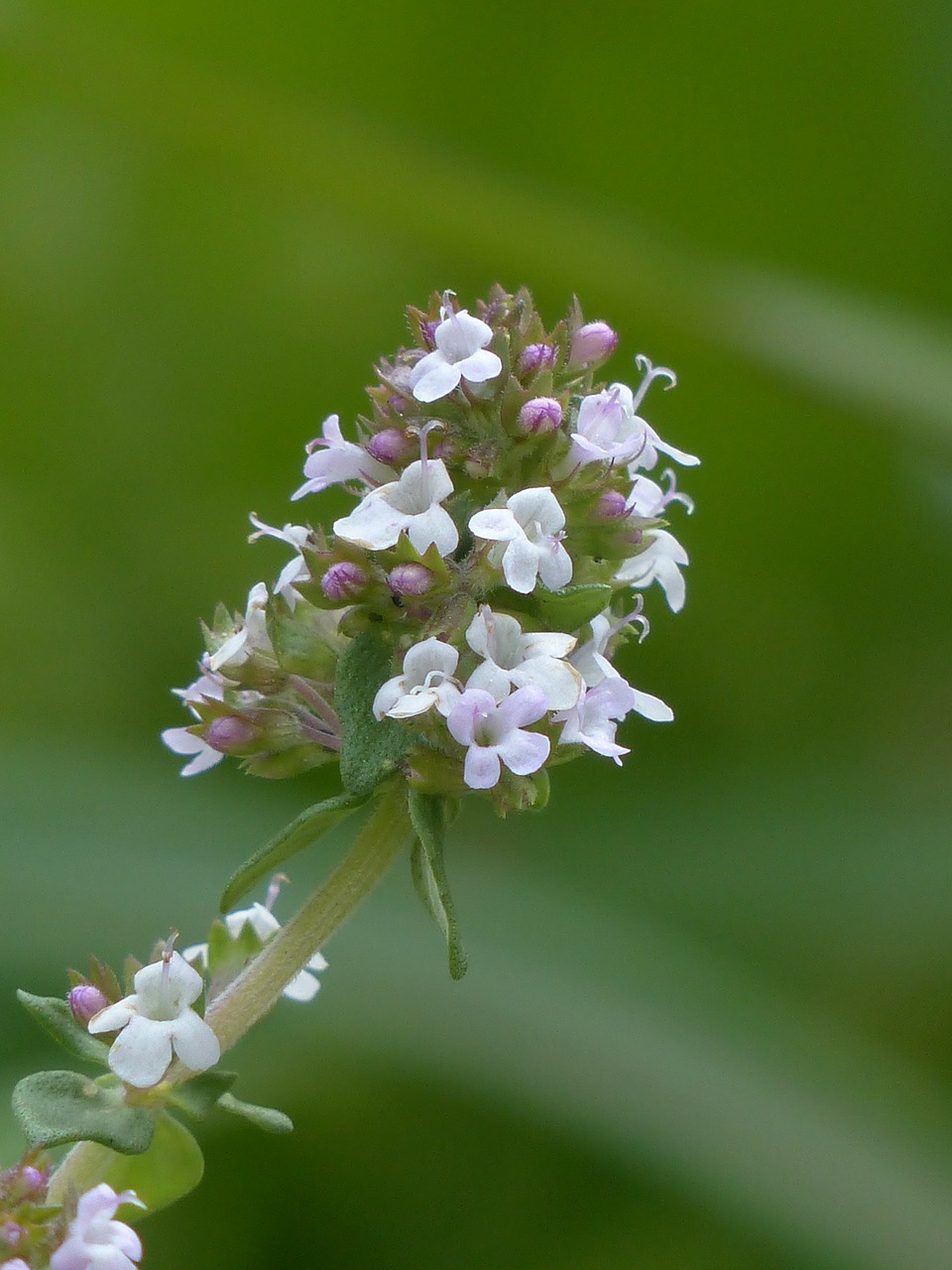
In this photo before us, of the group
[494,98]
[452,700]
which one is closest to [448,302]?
[452,700]

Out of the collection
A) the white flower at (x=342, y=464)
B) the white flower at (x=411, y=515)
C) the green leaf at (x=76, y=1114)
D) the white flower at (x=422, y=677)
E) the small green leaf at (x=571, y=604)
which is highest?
the white flower at (x=342, y=464)

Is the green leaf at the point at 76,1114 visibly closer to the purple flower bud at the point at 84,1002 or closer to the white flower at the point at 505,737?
the purple flower bud at the point at 84,1002

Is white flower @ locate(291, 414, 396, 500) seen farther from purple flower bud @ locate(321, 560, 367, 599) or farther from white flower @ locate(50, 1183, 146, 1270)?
white flower @ locate(50, 1183, 146, 1270)

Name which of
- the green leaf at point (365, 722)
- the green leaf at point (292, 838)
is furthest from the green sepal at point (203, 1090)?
the green leaf at point (365, 722)

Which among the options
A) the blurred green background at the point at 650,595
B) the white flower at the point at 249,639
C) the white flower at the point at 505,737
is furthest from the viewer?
the blurred green background at the point at 650,595

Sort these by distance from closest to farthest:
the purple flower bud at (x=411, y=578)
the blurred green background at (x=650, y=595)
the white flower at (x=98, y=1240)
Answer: the white flower at (x=98, y=1240) < the purple flower bud at (x=411, y=578) < the blurred green background at (x=650, y=595)

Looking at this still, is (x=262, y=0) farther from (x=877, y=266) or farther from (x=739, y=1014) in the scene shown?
(x=739, y=1014)
